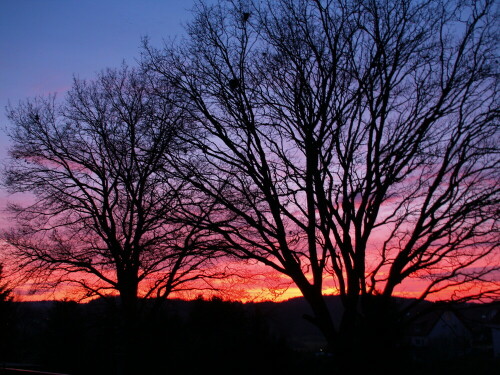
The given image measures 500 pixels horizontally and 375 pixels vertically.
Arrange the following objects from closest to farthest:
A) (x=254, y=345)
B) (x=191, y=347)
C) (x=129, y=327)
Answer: (x=254, y=345) < (x=191, y=347) < (x=129, y=327)

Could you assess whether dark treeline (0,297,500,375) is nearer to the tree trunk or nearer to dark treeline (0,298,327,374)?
dark treeline (0,298,327,374)

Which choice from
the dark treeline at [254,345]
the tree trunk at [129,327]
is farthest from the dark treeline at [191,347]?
the tree trunk at [129,327]

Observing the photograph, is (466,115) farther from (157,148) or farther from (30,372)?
(30,372)

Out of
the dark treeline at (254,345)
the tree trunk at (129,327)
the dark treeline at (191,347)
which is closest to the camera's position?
the dark treeline at (254,345)

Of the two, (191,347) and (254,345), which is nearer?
(254,345)

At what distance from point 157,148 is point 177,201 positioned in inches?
49.3

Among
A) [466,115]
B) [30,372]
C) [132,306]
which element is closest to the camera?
[30,372]

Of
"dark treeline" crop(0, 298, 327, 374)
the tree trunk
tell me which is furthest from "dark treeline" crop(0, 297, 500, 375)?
the tree trunk

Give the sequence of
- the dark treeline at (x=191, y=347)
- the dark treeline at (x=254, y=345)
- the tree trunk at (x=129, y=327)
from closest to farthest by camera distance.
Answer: the dark treeline at (x=254, y=345)
the dark treeline at (x=191, y=347)
the tree trunk at (x=129, y=327)

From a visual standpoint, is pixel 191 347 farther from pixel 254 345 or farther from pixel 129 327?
pixel 129 327

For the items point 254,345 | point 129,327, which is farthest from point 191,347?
point 129,327

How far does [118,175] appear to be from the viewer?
16.6m

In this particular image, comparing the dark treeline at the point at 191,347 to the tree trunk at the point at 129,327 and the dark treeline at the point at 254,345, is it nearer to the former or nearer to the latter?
the dark treeline at the point at 254,345

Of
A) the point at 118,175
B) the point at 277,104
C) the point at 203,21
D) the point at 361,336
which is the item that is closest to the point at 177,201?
the point at 277,104
